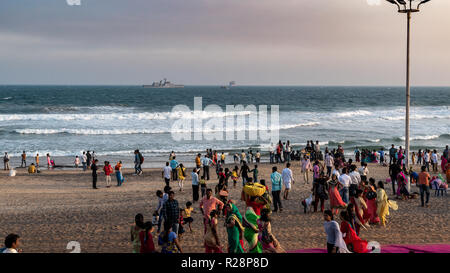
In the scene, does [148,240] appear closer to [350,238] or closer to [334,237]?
[334,237]

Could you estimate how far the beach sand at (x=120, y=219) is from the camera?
30.8 feet

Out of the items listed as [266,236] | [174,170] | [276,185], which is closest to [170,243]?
[266,236]

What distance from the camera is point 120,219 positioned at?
11570mm

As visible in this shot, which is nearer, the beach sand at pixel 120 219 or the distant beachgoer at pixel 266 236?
the distant beachgoer at pixel 266 236

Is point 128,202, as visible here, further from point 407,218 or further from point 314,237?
point 407,218

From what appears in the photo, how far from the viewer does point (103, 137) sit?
37.8m

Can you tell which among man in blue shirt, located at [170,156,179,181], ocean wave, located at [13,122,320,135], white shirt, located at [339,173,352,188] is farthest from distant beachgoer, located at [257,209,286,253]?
ocean wave, located at [13,122,320,135]

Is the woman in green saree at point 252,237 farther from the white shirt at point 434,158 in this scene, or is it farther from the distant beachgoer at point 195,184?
the white shirt at point 434,158

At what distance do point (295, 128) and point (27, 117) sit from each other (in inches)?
1354

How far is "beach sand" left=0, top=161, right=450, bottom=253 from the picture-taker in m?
9.38

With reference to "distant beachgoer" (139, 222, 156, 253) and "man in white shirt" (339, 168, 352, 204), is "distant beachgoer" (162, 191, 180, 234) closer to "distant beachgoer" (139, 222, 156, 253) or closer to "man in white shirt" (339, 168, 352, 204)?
"distant beachgoer" (139, 222, 156, 253)

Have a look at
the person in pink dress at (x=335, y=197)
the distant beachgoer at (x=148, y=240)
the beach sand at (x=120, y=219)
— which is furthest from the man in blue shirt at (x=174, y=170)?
the distant beachgoer at (x=148, y=240)

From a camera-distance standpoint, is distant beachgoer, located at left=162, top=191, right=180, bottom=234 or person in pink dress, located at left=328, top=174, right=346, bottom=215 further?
person in pink dress, located at left=328, top=174, right=346, bottom=215
